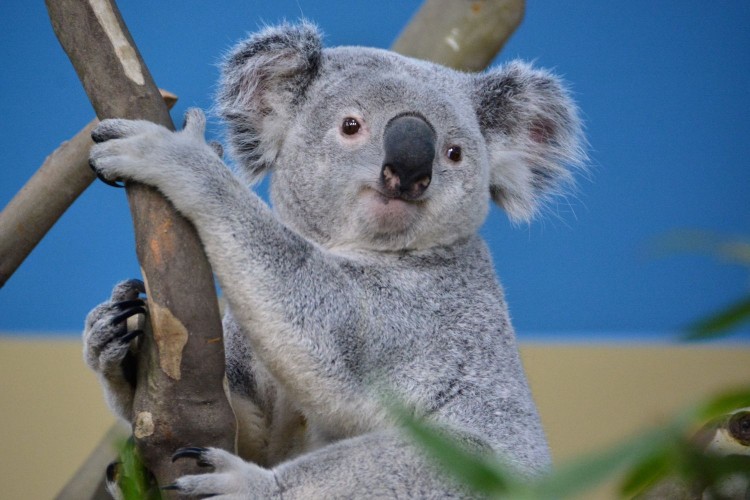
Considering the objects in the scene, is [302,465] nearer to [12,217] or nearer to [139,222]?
[139,222]

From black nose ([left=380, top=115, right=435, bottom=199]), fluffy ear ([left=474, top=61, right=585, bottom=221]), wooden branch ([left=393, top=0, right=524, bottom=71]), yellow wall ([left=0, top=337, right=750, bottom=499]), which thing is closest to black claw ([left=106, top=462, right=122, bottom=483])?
black nose ([left=380, top=115, right=435, bottom=199])

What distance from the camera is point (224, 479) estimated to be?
1600 millimetres

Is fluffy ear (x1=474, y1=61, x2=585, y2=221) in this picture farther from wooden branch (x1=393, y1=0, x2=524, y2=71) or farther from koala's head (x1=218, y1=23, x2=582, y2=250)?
wooden branch (x1=393, y1=0, x2=524, y2=71)

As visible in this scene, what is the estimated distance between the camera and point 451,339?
1988 mm

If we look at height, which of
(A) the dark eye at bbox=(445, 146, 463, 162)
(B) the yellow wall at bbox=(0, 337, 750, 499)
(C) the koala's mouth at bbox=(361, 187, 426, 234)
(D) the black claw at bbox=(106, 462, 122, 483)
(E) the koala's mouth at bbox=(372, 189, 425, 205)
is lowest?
(B) the yellow wall at bbox=(0, 337, 750, 499)

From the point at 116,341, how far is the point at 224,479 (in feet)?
1.11

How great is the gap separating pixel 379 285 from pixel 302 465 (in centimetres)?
45

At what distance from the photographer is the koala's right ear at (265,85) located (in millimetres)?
2193

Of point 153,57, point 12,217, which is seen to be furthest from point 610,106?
point 12,217

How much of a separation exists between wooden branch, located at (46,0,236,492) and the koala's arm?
A: 4cm

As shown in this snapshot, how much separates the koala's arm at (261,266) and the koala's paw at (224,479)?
191 mm

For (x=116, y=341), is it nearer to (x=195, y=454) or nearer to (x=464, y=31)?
(x=195, y=454)

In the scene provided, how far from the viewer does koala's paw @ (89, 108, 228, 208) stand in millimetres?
1565

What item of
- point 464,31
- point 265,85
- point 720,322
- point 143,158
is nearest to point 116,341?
point 143,158
